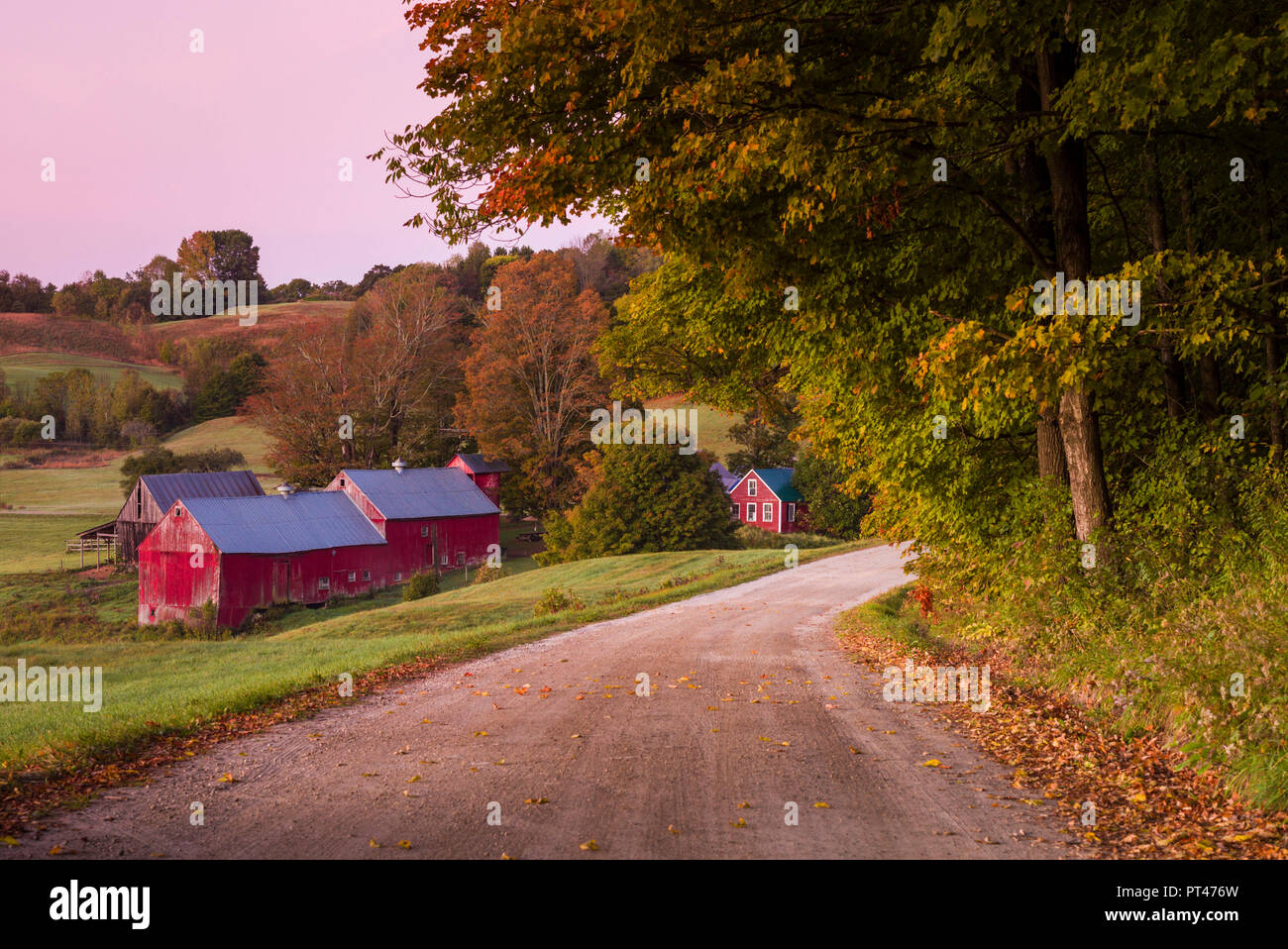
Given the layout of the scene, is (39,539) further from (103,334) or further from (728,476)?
(103,334)

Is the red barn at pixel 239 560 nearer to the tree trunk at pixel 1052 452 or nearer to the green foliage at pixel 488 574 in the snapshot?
the green foliage at pixel 488 574

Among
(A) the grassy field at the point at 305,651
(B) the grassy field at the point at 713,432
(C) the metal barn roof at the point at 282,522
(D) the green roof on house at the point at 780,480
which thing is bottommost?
(A) the grassy field at the point at 305,651

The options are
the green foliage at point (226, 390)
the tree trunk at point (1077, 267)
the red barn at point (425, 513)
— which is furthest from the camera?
the green foliage at point (226, 390)

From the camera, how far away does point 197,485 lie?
50781 millimetres

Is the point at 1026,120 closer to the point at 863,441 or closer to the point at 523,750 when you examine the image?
the point at 863,441

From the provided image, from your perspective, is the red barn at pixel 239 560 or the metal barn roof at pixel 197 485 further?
the metal barn roof at pixel 197 485

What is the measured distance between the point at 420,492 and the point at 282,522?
9.75 meters

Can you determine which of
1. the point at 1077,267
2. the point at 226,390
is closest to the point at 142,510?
the point at 226,390

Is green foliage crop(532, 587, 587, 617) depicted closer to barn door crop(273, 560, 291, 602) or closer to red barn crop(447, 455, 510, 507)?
barn door crop(273, 560, 291, 602)

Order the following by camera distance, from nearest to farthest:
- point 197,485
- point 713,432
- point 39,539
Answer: point 197,485, point 39,539, point 713,432

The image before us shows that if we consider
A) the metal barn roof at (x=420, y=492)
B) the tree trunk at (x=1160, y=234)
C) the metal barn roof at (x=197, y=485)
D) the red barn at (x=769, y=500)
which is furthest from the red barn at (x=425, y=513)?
the tree trunk at (x=1160, y=234)

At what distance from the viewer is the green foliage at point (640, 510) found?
47.6 meters

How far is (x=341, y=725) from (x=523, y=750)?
215 cm

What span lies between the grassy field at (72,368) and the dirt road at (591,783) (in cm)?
9417
